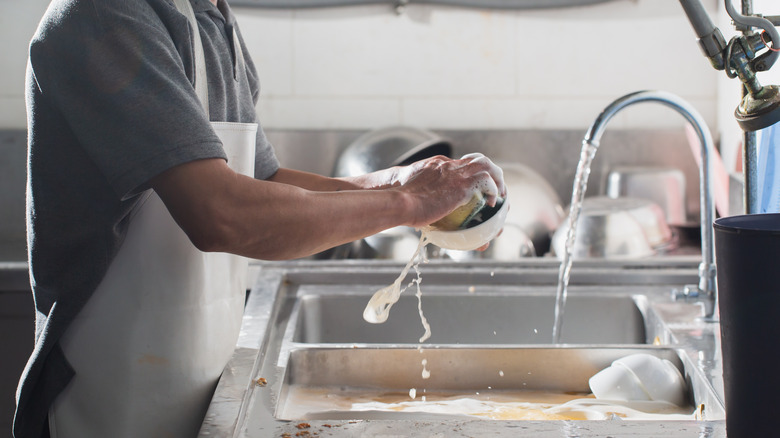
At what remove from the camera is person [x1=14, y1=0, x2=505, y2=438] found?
0.85m

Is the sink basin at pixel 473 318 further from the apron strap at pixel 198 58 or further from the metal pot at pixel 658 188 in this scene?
the metal pot at pixel 658 188

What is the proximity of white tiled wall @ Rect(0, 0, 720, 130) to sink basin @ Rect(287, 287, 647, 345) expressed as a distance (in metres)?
1.17

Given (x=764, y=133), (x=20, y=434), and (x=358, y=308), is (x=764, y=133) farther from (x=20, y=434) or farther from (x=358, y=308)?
(x=20, y=434)

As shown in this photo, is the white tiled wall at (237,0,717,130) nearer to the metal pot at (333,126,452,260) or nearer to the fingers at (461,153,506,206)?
the metal pot at (333,126,452,260)

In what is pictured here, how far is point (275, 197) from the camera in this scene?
91 cm

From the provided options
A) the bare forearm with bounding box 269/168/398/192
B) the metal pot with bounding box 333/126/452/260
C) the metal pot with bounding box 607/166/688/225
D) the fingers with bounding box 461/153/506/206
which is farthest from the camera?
the metal pot with bounding box 607/166/688/225

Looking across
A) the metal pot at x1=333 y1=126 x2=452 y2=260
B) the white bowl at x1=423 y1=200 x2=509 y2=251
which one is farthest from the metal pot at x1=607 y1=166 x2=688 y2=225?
the white bowl at x1=423 y1=200 x2=509 y2=251

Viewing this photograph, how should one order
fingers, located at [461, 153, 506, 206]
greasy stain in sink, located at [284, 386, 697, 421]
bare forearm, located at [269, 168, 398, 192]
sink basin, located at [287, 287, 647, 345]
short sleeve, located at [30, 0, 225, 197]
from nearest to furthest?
1. short sleeve, located at [30, 0, 225, 197]
2. fingers, located at [461, 153, 506, 206]
3. greasy stain in sink, located at [284, 386, 697, 421]
4. bare forearm, located at [269, 168, 398, 192]
5. sink basin, located at [287, 287, 647, 345]

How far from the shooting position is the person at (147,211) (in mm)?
850

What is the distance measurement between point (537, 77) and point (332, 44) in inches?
28.9

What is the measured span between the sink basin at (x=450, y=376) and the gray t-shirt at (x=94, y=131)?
1.29 ft

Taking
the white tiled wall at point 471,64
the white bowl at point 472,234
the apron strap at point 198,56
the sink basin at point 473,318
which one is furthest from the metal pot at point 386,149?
the apron strap at point 198,56

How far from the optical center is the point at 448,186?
106 centimetres

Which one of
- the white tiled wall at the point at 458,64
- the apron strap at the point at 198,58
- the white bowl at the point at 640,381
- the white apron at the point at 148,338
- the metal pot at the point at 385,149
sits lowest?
the white bowl at the point at 640,381
